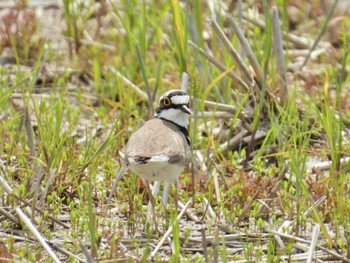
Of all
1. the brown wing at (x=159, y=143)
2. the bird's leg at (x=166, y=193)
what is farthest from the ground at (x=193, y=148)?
the brown wing at (x=159, y=143)

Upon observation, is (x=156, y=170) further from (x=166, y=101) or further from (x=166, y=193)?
(x=166, y=101)

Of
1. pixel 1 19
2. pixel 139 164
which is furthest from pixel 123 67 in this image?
pixel 139 164

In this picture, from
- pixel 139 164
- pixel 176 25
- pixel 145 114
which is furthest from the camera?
pixel 145 114

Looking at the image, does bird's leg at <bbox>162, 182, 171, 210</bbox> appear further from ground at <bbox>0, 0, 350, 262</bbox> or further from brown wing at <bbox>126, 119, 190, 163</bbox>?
brown wing at <bbox>126, 119, 190, 163</bbox>

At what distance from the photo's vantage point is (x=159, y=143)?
4.77 metres

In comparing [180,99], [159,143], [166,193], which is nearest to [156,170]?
[159,143]

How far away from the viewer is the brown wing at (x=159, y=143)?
15.3ft

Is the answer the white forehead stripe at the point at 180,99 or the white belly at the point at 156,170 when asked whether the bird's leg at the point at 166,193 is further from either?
the white forehead stripe at the point at 180,99

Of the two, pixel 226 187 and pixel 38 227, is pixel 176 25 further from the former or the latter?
pixel 38 227

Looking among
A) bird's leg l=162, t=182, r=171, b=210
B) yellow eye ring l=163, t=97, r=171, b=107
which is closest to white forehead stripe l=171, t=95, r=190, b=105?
yellow eye ring l=163, t=97, r=171, b=107

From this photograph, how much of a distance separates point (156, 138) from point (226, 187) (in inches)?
27.5

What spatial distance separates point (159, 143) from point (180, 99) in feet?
1.86

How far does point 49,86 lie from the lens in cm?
724

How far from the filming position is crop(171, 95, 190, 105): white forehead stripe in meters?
5.23
